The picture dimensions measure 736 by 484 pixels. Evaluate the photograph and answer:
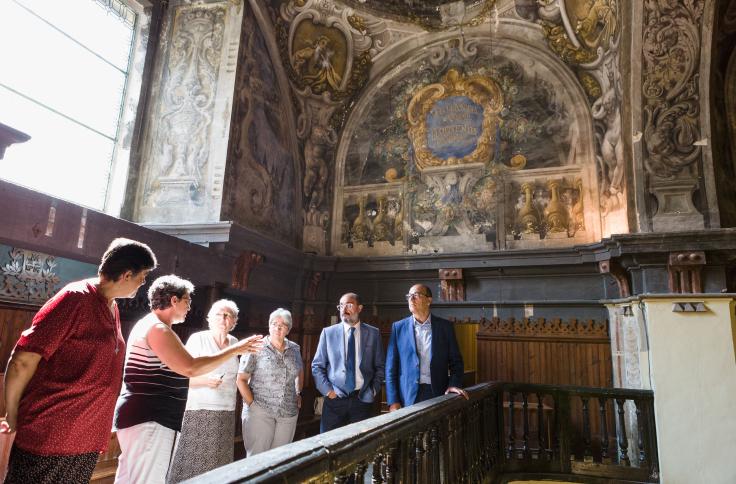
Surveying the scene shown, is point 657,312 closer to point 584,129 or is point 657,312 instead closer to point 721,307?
point 721,307

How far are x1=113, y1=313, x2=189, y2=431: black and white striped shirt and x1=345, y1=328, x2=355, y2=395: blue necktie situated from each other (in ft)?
5.55

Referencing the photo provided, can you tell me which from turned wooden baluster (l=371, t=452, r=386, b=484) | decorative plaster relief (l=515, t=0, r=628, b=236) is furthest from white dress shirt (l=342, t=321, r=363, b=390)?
decorative plaster relief (l=515, t=0, r=628, b=236)

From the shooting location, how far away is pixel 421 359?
161 inches

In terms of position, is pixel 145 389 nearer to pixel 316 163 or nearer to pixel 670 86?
pixel 316 163

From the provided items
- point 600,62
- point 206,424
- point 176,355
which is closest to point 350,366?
point 206,424

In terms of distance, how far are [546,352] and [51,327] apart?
687cm

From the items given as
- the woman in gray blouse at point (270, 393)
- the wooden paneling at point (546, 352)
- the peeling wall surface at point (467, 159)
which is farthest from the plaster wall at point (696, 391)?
the woman in gray blouse at point (270, 393)

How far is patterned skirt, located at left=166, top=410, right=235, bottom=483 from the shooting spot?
326 cm

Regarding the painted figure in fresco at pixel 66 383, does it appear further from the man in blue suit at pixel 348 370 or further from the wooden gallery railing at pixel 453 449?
the man in blue suit at pixel 348 370

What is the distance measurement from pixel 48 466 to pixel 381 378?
2.78 m

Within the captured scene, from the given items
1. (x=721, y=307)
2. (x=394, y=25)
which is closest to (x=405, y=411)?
(x=721, y=307)

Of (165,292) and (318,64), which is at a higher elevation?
(318,64)

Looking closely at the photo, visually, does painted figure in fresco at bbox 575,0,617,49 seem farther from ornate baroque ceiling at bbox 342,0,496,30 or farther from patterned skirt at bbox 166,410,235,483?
patterned skirt at bbox 166,410,235,483

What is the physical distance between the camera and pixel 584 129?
25.7ft
